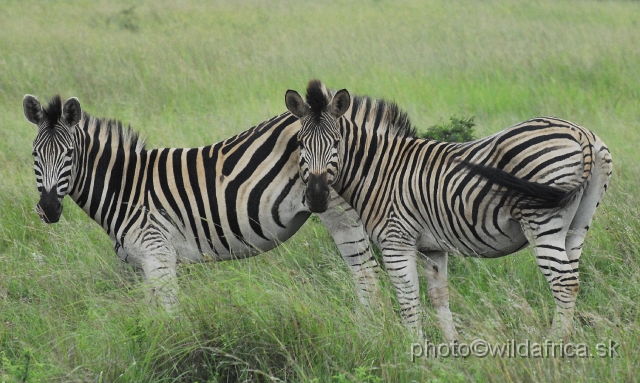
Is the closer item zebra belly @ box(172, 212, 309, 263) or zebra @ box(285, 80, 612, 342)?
zebra @ box(285, 80, 612, 342)

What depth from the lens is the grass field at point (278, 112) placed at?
13.5ft

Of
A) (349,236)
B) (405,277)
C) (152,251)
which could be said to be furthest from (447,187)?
(152,251)

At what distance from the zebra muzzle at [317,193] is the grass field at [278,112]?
19.3 inches

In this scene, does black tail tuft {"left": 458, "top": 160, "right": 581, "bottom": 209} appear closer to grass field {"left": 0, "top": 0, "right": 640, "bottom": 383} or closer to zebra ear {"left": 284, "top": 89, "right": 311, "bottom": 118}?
grass field {"left": 0, "top": 0, "right": 640, "bottom": 383}

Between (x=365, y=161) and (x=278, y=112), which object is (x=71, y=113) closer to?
(x=365, y=161)

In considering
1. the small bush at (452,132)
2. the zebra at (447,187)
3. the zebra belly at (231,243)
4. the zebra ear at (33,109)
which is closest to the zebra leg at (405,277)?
the zebra at (447,187)

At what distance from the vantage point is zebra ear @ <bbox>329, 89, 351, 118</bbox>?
16.9 feet

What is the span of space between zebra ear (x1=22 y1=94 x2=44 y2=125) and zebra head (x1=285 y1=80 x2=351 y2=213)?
1.74 m

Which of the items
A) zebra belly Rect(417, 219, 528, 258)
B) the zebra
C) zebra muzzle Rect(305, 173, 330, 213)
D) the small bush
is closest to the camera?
the zebra

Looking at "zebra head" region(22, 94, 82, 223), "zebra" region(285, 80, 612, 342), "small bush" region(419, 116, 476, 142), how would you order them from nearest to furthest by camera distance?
"zebra" region(285, 80, 612, 342) < "zebra head" region(22, 94, 82, 223) < "small bush" region(419, 116, 476, 142)

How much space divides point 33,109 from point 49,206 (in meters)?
0.70

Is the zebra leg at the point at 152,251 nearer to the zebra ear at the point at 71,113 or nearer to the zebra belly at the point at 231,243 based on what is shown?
the zebra belly at the point at 231,243

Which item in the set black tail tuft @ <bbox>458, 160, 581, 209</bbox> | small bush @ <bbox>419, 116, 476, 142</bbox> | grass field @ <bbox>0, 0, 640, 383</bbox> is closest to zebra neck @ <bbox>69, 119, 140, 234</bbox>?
grass field @ <bbox>0, 0, 640, 383</bbox>

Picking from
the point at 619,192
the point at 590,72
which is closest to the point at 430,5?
the point at 590,72
